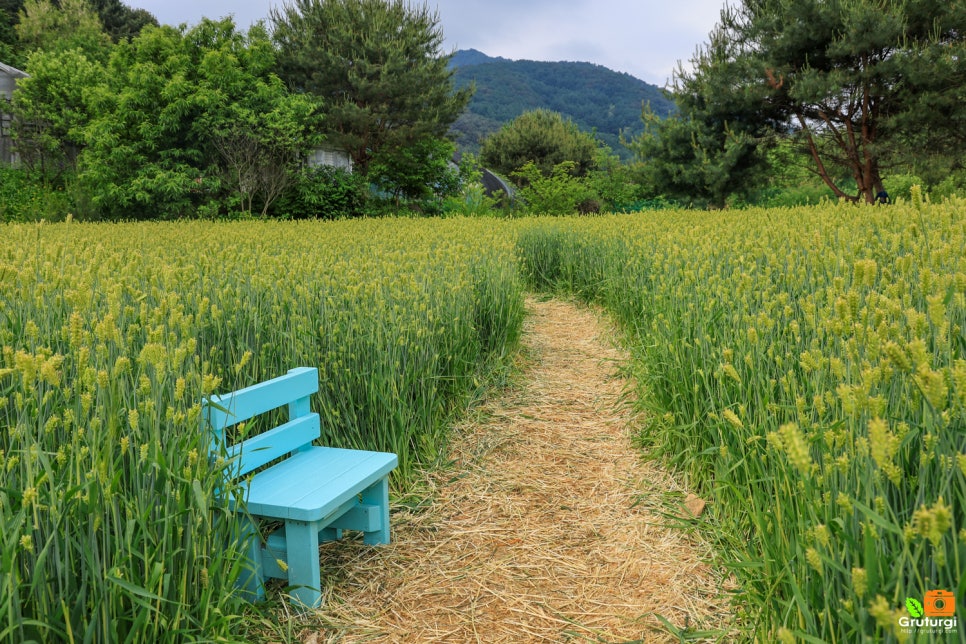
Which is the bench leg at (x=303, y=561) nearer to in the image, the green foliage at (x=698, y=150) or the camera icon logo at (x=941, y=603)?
the camera icon logo at (x=941, y=603)

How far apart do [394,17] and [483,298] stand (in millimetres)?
20289

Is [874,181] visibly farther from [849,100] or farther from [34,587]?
[34,587]

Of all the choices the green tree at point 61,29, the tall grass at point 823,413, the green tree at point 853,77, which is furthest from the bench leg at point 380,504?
the green tree at point 61,29

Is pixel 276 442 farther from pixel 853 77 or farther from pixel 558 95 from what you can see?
pixel 558 95

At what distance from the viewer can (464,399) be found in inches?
168

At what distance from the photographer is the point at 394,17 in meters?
22.2

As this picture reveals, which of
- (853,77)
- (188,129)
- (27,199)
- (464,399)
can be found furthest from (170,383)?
(27,199)

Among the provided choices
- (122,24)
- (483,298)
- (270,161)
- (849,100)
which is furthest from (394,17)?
(122,24)

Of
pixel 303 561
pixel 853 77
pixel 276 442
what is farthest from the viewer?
pixel 853 77

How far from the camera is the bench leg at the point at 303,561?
222 centimetres

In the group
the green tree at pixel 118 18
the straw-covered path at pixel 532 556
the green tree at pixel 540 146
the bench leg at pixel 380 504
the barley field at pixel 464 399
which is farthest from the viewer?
the green tree at pixel 540 146

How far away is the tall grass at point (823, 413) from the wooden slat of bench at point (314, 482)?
1.30 metres

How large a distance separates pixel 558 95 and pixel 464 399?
310 ft

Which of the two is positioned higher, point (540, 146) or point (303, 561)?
point (540, 146)
